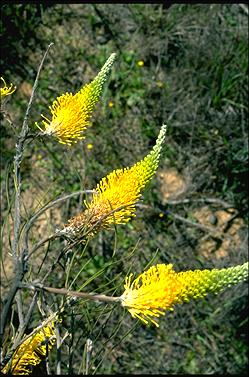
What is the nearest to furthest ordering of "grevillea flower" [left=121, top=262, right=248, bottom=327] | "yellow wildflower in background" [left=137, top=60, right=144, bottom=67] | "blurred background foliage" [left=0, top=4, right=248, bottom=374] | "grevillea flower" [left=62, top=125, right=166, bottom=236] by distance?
"grevillea flower" [left=121, top=262, right=248, bottom=327] < "grevillea flower" [left=62, top=125, right=166, bottom=236] < "blurred background foliage" [left=0, top=4, right=248, bottom=374] < "yellow wildflower in background" [left=137, top=60, right=144, bottom=67]

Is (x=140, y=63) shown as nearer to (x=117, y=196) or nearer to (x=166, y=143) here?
(x=166, y=143)

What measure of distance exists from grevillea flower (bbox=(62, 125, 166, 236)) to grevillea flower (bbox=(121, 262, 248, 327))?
138mm

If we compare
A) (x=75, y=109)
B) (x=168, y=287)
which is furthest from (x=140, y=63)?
(x=168, y=287)

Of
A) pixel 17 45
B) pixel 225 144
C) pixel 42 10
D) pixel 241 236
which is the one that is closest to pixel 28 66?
pixel 17 45

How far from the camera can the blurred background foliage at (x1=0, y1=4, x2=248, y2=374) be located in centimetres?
298

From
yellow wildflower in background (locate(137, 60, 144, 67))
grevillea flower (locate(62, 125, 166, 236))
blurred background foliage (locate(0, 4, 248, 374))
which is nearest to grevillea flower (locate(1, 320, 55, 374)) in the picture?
grevillea flower (locate(62, 125, 166, 236))

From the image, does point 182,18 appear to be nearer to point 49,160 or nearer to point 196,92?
point 196,92

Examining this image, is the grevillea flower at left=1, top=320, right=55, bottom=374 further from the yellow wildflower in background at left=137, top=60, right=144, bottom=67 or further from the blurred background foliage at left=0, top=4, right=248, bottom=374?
the yellow wildflower in background at left=137, top=60, right=144, bottom=67

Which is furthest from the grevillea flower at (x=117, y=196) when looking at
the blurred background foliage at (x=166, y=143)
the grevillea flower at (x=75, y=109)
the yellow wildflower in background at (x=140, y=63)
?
the yellow wildflower in background at (x=140, y=63)

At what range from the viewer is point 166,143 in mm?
3256

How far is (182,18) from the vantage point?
340 cm

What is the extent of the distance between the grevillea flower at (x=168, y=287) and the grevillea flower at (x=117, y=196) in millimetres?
138

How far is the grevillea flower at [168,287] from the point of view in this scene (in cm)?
89

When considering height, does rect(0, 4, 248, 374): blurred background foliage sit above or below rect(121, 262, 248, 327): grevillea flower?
below
